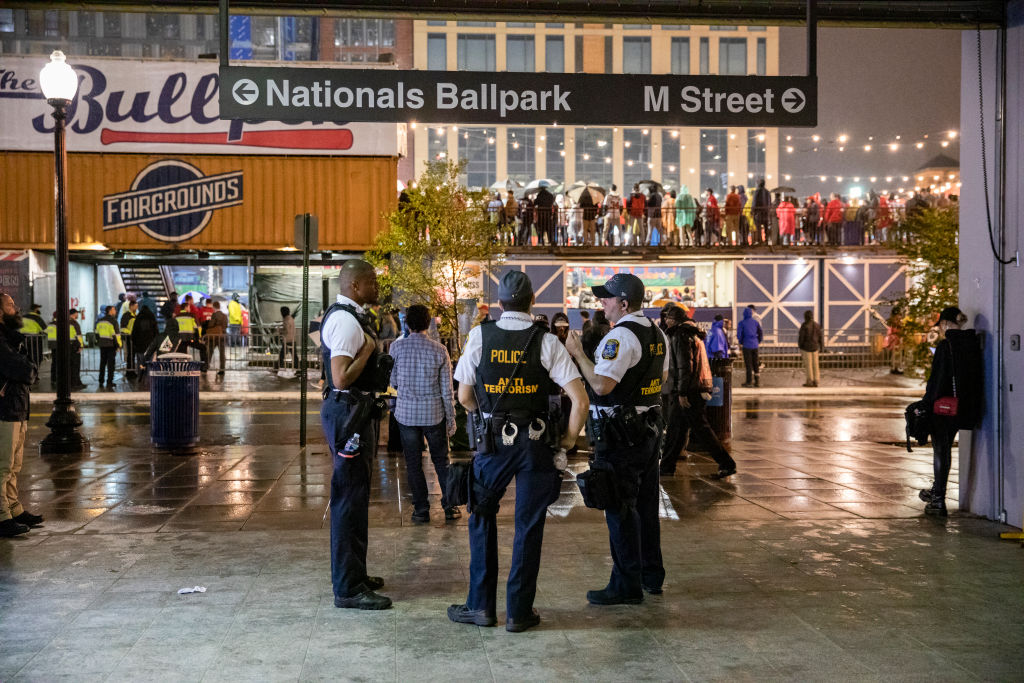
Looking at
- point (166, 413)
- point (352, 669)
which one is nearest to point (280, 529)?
point (352, 669)

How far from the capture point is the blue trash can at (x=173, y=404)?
12016mm

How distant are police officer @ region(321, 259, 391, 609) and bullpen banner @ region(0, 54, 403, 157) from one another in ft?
64.5

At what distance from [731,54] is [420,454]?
52.9 meters

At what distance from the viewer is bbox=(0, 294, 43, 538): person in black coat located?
294 inches

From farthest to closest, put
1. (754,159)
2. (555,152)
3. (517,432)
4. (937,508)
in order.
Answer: (754,159), (555,152), (937,508), (517,432)

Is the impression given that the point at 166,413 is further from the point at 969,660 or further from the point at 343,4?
the point at 969,660

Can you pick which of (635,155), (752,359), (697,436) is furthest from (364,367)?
(635,155)

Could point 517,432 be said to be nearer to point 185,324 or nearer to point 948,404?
point 948,404

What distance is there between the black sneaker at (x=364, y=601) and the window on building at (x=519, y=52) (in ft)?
169

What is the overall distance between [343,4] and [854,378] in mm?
20429

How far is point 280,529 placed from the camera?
7.76 meters

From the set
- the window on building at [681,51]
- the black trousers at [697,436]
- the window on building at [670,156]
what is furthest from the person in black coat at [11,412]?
the window on building at [670,156]

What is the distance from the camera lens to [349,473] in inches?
229

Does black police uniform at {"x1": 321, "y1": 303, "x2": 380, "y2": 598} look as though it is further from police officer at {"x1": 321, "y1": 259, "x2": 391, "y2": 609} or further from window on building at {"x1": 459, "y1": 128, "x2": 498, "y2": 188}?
window on building at {"x1": 459, "y1": 128, "x2": 498, "y2": 188}
